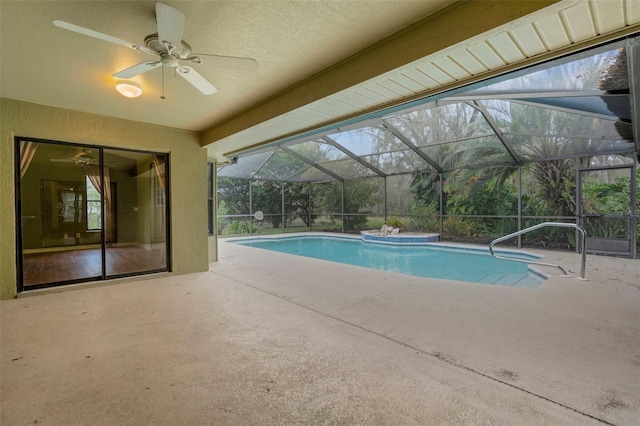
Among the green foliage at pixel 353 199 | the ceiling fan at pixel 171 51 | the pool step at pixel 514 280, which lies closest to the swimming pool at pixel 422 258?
the pool step at pixel 514 280

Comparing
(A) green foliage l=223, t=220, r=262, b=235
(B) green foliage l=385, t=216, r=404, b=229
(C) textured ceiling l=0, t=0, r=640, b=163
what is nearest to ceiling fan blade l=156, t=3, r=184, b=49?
(C) textured ceiling l=0, t=0, r=640, b=163

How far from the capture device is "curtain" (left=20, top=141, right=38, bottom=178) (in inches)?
153

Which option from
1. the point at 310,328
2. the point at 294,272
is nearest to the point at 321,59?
the point at 310,328

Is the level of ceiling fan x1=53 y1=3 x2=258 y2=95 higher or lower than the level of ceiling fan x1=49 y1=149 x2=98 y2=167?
higher

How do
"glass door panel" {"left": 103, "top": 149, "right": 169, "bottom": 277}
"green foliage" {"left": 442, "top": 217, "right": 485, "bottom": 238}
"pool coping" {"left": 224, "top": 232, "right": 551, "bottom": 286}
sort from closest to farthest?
"glass door panel" {"left": 103, "top": 149, "right": 169, "bottom": 277} → "pool coping" {"left": 224, "top": 232, "right": 551, "bottom": 286} → "green foliage" {"left": 442, "top": 217, "right": 485, "bottom": 238}

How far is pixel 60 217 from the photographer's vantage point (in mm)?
6711

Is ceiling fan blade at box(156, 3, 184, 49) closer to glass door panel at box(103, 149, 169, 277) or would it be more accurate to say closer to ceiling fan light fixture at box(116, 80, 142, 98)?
ceiling fan light fixture at box(116, 80, 142, 98)

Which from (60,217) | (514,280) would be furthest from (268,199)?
(514,280)

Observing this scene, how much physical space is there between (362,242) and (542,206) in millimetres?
5327

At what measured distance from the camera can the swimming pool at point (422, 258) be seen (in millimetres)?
5637

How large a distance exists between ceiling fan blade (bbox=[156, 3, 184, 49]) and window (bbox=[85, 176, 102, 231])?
4.49m

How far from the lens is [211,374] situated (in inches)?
77.3

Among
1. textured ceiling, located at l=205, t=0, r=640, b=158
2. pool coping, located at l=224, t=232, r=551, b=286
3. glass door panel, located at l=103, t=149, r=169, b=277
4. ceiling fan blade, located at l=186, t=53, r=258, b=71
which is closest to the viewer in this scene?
textured ceiling, located at l=205, t=0, r=640, b=158

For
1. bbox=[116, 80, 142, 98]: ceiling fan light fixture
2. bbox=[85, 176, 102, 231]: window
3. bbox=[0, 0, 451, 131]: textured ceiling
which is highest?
bbox=[0, 0, 451, 131]: textured ceiling
